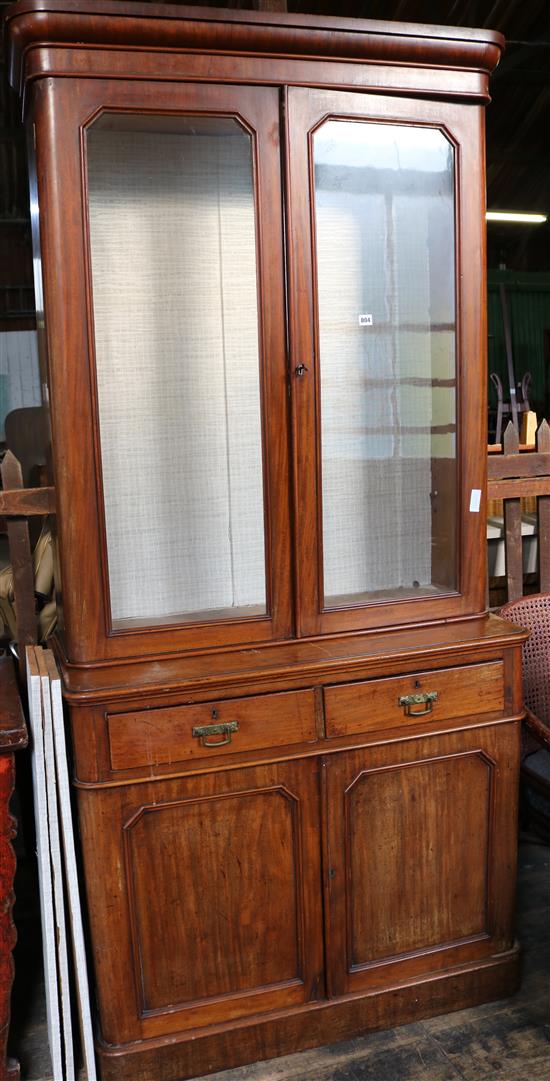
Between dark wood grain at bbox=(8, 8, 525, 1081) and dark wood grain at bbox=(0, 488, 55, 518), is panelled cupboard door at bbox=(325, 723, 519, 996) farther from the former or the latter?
dark wood grain at bbox=(0, 488, 55, 518)

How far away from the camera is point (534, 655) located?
8.88 ft

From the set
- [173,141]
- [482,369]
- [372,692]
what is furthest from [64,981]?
[173,141]

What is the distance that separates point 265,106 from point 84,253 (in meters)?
0.54

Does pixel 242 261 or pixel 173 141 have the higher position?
pixel 173 141

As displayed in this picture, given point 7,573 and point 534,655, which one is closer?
point 534,655

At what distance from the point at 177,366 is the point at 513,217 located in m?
9.50

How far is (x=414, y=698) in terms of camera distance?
214cm

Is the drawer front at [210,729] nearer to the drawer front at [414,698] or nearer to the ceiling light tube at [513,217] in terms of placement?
the drawer front at [414,698]

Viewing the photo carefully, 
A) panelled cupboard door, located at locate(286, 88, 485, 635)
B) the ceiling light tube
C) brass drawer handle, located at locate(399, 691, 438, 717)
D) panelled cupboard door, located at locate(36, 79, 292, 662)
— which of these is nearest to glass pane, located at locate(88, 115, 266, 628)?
panelled cupboard door, located at locate(36, 79, 292, 662)

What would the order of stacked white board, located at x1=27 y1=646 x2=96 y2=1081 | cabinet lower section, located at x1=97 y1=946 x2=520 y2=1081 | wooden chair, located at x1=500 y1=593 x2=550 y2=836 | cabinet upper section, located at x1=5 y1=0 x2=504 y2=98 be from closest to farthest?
cabinet upper section, located at x1=5 y1=0 x2=504 y2=98 < stacked white board, located at x1=27 y1=646 x2=96 y2=1081 < cabinet lower section, located at x1=97 y1=946 x2=520 y2=1081 < wooden chair, located at x1=500 y1=593 x2=550 y2=836

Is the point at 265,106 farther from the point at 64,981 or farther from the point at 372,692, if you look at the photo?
the point at 64,981

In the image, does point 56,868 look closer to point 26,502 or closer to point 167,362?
point 26,502

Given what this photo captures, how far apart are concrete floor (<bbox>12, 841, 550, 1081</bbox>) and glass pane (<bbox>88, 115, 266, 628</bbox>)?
1.10 m

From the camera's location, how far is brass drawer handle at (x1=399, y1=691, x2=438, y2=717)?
2133mm
